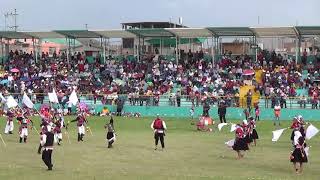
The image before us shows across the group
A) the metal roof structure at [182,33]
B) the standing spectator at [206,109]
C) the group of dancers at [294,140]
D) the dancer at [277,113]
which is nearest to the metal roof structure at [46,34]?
the metal roof structure at [182,33]

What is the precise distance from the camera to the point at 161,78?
58.2m

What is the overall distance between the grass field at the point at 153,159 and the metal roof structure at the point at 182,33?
1718cm

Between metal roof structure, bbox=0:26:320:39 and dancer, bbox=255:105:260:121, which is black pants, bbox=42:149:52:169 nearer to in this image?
dancer, bbox=255:105:260:121

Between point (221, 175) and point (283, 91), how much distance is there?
2919 cm

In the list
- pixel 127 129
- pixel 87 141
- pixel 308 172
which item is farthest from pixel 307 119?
pixel 308 172

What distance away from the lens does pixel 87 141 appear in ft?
116

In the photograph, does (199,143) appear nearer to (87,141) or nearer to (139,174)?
(87,141)

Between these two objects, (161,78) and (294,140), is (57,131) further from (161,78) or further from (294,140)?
(161,78)

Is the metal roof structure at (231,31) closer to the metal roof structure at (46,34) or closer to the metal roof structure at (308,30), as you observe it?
the metal roof structure at (308,30)

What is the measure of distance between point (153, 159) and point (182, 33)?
33438 millimetres

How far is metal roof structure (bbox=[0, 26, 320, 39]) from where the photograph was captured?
55.2 meters

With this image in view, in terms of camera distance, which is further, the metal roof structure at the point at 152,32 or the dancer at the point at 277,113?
the metal roof structure at the point at 152,32

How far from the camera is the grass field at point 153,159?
71.7 feet

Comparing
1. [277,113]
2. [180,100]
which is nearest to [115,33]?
[180,100]
